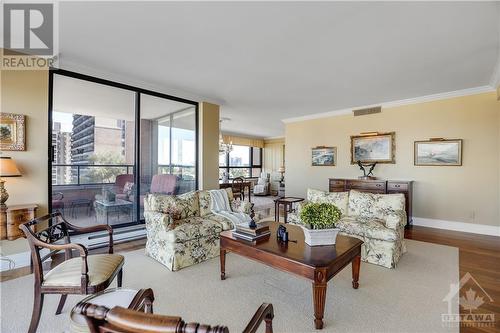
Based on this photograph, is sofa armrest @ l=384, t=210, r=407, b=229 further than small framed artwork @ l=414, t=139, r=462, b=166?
No

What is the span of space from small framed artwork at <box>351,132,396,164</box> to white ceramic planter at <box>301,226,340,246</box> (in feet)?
13.0

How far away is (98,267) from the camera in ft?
6.03

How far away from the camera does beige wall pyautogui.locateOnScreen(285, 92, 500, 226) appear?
4.36 meters

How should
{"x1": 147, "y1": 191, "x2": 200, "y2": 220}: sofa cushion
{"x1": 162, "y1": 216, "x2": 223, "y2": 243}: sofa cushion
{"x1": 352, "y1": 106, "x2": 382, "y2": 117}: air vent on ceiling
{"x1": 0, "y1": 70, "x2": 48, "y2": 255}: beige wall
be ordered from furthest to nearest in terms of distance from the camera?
{"x1": 352, "y1": 106, "x2": 382, "y2": 117}: air vent on ceiling < {"x1": 147, "y1": 191, "x2": 200, "y2": 220}: sofa cushion < {"x1": 0, "y1": 70, "x2": 48, "y2": 255}: beige wall < {"x1": 162, "y1": 216, "x2": 223, "y2": 243}: sofa cushion

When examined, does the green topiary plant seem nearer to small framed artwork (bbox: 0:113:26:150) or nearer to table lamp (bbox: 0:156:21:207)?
table lamp (bbox: 0:156:21:207)

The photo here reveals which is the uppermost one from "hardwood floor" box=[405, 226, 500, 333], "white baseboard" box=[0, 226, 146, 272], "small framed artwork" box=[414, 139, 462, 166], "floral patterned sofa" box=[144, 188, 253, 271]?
"small framed artwork" box=[414, 139, 462, 166]

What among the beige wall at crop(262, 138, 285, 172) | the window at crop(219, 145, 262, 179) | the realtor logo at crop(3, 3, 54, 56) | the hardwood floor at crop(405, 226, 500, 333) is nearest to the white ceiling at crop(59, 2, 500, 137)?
the realtor logo at crop(3, 3, 54, 56)

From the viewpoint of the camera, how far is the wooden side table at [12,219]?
2.73m

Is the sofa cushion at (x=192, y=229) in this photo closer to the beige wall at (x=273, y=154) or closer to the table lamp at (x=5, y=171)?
the table lamp at (x=5, y=171)

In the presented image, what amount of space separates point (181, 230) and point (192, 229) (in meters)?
0.14

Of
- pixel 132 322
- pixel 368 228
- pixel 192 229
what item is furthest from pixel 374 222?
pixel 132 322

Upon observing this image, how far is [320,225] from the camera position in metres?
2.29

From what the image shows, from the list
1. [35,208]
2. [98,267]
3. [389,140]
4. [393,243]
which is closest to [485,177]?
[389,140]

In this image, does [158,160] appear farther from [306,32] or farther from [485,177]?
[485,177]
